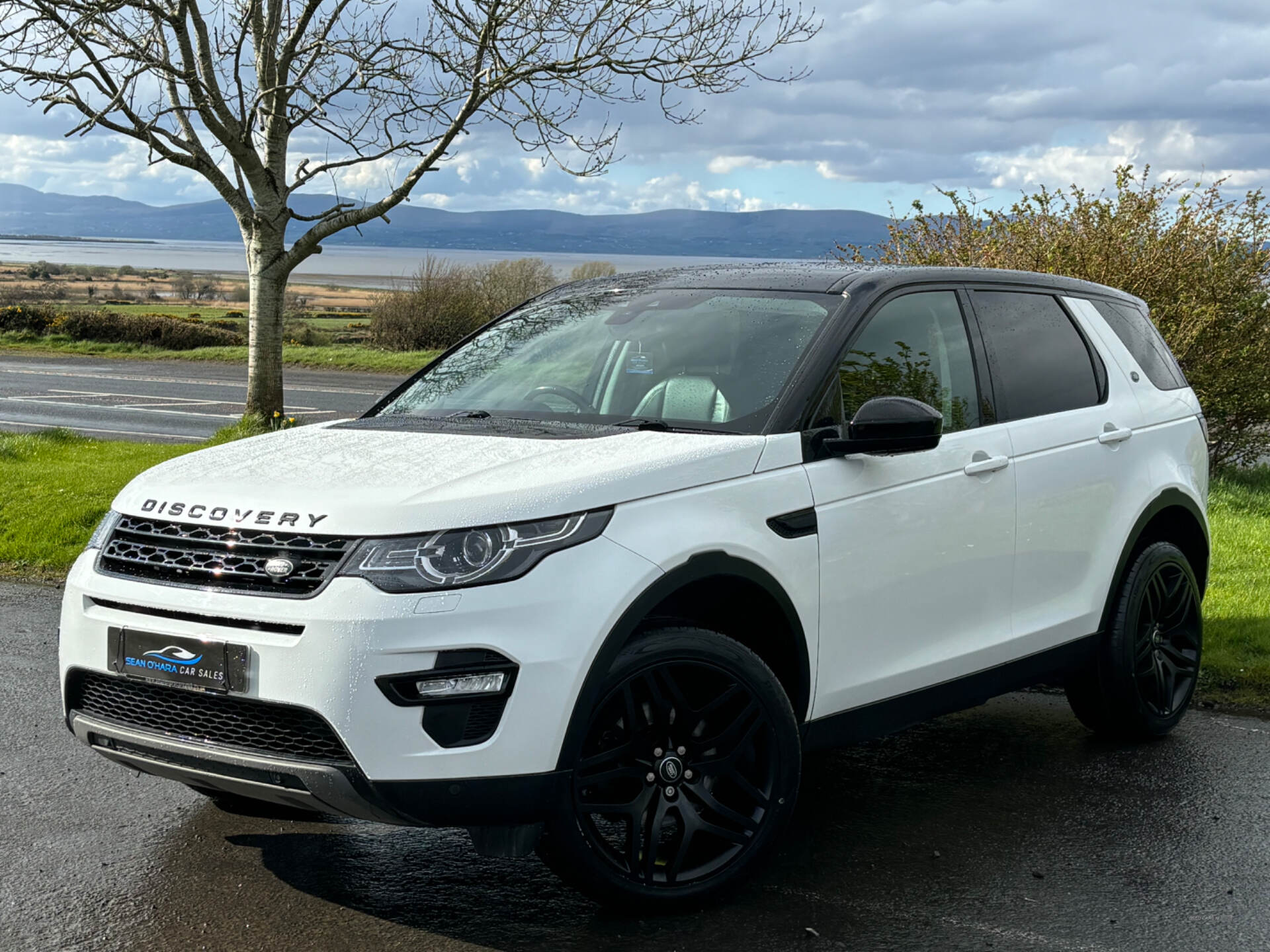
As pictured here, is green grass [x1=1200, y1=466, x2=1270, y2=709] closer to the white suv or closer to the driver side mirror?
the white suv

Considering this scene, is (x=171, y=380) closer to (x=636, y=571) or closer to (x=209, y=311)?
(x=636, y=571)

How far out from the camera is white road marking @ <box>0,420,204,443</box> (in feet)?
54.8

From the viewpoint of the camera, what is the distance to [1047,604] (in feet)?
16.5

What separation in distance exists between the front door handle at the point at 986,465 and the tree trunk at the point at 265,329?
1062 cm

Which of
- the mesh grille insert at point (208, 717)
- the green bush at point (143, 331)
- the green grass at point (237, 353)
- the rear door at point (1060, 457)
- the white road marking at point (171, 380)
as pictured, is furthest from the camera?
the green bush at point (143, 331)

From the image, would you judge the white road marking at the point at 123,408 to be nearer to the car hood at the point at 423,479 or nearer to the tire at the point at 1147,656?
the tire at the point at 1147,656

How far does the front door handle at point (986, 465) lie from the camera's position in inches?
183

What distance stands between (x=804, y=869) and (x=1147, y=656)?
2.12 m

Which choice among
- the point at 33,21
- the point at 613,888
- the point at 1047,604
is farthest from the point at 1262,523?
the point at 33,21

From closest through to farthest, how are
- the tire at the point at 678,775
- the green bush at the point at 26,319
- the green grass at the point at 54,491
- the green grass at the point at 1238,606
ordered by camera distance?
the tire at the point at 678,775 → the green grass at the point at 1238,606 → the green grass at the point at 54,491 → the green bush at the point at 26,319

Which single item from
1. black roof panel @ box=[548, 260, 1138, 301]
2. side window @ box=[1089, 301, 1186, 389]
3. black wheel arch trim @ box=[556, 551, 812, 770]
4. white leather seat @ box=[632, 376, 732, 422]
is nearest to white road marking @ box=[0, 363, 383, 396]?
side window @ box=[1089, 301, 1186, 389]

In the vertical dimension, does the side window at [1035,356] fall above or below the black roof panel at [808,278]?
below

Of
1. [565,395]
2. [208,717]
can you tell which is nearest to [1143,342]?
[565,395]

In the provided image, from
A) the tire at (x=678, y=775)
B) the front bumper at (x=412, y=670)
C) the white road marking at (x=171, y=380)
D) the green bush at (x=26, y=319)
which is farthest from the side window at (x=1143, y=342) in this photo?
the green bush at (x=26, y=319)
